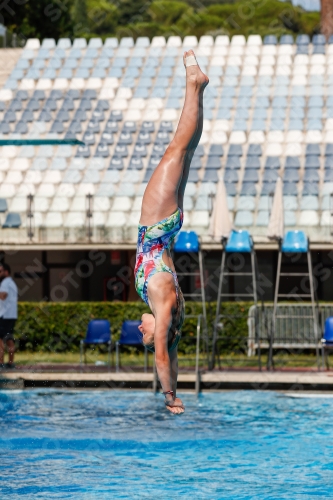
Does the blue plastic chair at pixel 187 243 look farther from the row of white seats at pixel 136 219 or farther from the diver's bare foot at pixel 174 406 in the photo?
the diver's bare foot at pixel 174 406

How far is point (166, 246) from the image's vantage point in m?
6.42

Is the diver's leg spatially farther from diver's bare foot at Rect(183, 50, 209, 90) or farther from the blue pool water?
the blue pool water

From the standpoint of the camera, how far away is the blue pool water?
32.8 feet

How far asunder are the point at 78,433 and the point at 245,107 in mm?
15174

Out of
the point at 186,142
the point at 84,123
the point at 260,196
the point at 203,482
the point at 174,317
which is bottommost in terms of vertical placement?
the point at 203,482

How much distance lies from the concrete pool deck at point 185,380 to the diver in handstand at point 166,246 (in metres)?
9.17

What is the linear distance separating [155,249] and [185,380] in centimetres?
945

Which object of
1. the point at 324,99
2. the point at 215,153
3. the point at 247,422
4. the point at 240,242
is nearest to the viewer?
the point at 247,422

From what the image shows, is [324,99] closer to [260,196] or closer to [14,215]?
[260,196]

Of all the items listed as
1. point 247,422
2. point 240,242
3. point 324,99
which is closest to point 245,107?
point 324,99

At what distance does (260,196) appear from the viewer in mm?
22641

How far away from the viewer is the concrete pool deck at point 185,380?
1532cm

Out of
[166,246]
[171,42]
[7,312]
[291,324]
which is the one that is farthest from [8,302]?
[171,42]

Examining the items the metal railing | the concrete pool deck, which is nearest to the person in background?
the concrete pool deck
